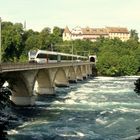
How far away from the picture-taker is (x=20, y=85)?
5816 cm

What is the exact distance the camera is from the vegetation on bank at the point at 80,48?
433 ft

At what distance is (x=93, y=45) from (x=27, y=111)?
139373 mm

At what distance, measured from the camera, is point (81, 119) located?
4806cm

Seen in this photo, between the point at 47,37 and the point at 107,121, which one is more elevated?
the point at 47,37

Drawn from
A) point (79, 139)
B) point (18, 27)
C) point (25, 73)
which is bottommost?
point (79, 139)

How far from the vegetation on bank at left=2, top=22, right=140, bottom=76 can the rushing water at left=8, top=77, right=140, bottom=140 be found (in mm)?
54867

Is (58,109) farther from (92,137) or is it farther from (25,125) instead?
(92,137)

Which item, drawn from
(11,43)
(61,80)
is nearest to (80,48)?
(11,43)

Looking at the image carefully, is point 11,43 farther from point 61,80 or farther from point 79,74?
point 61,80

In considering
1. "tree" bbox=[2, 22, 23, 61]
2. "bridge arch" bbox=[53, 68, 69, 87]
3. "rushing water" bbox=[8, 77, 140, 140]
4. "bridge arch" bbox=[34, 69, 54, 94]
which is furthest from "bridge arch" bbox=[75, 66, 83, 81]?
"rushing water" bbox=[8, 77, 140, 140]

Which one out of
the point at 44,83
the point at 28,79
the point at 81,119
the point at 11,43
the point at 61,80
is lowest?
the point at 81,119

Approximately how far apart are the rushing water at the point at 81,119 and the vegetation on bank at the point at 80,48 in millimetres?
54867

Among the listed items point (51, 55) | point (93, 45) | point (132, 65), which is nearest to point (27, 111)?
point (51, 55)

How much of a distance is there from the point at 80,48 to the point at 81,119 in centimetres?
14124
